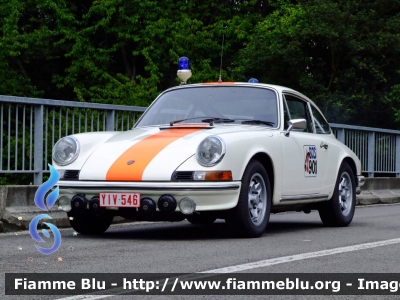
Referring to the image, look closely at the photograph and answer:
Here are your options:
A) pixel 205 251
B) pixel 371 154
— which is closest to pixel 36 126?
pixel 205 251

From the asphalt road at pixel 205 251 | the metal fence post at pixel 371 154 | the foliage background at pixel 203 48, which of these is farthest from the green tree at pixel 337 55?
the asphalt road at pixel 205 251

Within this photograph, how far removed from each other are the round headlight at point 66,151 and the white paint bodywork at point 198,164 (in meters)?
0.05

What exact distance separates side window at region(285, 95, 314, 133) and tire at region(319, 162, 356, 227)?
709 mm

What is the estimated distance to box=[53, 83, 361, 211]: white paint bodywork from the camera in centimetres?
807

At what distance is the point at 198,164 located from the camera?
812 centimetres

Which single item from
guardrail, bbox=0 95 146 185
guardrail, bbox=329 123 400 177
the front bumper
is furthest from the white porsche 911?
guardrail, bbox=329 123 400 177

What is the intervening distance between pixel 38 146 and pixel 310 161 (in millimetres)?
3174

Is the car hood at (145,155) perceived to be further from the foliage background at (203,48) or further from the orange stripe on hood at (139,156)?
the foliage background at (203,48)

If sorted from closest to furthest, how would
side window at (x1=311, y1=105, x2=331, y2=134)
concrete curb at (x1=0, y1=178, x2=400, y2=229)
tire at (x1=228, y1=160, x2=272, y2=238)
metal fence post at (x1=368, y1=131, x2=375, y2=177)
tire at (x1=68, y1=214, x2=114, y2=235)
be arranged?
tire at (x1=228, y1=160, x2=272, y2=238), tire at (x1=68, y1=214, x2=114, y2=235), concrete curb at (x1=0, y1=178, x2=400, y2=229), side window at (x1=311, y1=105, x2=331, y2=134), metal fence post at (x1=368, y1=131, x2=375, y2=177)

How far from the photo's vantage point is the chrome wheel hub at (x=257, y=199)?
8570mm

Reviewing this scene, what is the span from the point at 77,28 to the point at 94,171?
32434mm

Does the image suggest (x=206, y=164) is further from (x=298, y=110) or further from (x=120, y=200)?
(x=298, y=110)

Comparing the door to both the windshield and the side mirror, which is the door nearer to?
the side mirror

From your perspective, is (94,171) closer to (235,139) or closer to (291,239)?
(235,139)
